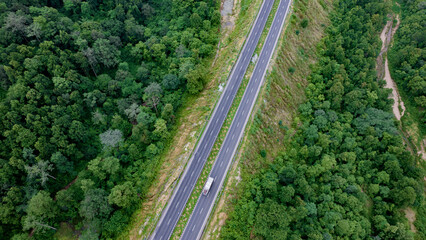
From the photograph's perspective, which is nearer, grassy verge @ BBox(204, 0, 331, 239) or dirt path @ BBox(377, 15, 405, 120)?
grassy verge @ BBox(204, 0, 331, 239)

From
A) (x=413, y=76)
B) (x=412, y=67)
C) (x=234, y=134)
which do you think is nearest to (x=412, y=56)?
(x=412, y=67)

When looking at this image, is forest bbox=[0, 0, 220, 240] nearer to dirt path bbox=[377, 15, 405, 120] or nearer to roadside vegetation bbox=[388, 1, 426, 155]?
dirt path bbox=[377, 15, 405, 120]

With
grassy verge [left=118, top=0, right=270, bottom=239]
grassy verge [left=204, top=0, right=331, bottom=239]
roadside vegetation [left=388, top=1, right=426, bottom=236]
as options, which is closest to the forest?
grassy verge [left=118, top=0, right=270, bottom=239]

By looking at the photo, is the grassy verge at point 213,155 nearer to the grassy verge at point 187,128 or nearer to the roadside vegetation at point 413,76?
the grassy verge at point 187,128

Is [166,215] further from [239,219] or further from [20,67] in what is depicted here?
[20,67]

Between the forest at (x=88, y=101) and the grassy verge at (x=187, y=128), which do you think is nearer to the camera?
the forest at (x=88, y=101)

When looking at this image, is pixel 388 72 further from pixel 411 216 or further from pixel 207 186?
pixel 207 186

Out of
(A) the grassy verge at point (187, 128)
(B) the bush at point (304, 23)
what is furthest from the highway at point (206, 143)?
A: (B) the bush at point (304, 23)

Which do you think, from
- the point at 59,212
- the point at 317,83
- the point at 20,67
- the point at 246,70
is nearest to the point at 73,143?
the point at 59,212
